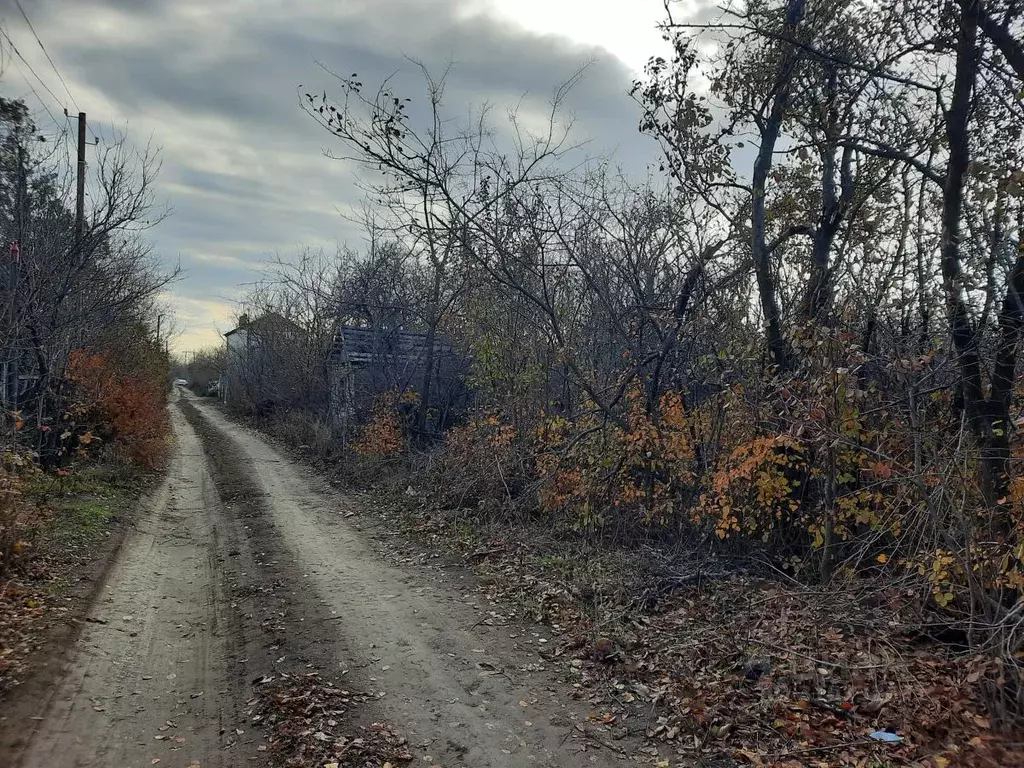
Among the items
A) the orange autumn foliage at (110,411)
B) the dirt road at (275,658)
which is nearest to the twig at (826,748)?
the dirt road at (275,658)

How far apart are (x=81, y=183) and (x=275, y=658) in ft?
39.6

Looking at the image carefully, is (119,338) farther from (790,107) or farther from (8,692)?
(790,107)

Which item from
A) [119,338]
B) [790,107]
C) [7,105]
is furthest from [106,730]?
[119,338]

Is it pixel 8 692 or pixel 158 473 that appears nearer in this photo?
pixel 8 692

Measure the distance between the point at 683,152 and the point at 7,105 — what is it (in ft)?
32.3

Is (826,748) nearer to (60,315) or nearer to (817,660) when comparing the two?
(817,660)

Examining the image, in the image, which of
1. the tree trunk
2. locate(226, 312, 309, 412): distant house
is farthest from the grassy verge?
locate(226, 312, 309, 412): distant house

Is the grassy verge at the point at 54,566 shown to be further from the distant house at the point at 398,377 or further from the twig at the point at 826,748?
the distant house at the point at 398,377

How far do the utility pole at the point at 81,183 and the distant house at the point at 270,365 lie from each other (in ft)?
30.8

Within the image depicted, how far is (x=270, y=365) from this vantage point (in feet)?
96.5

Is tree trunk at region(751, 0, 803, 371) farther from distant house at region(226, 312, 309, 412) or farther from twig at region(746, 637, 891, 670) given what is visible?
distant house at region(226, 312, 309, 412)

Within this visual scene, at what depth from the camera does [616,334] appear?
1035 centimetres

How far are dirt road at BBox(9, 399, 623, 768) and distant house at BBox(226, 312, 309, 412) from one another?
49.2ft

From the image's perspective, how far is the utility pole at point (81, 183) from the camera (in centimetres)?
1243
